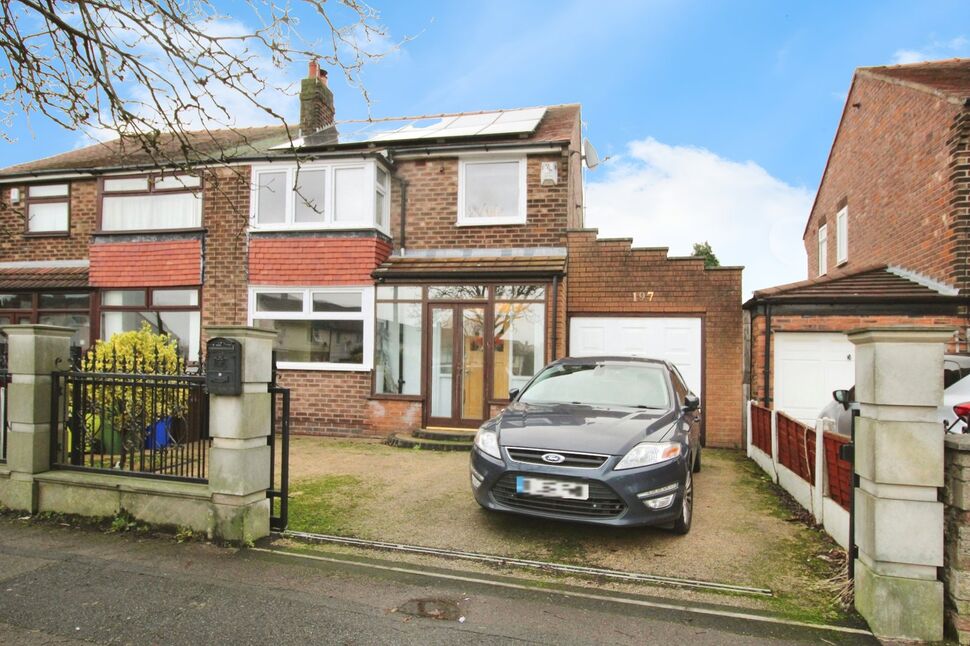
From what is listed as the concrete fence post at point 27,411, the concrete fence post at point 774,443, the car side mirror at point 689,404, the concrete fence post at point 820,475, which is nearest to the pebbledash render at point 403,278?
the concrete fence post at point 774,443

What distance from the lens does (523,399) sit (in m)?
5.99

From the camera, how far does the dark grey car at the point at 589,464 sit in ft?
14.5

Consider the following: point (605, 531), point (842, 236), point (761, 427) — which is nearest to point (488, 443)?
point (605, 531)

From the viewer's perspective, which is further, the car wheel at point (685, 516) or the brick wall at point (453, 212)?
the brick wall at point (453, 212)

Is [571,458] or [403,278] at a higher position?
[403,278]

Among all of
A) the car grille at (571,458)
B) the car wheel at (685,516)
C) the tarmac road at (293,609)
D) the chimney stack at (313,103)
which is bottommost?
the tarmac road at (293,609)

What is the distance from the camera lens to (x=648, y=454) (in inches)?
179

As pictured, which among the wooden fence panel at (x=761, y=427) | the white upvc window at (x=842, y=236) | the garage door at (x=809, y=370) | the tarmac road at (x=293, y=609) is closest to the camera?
the tarmac road at (x=293, y=609)

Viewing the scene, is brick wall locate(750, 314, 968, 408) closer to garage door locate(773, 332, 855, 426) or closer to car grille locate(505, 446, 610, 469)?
garage door locate(773, 332, 855, 426)

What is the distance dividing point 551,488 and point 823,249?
15105 mm

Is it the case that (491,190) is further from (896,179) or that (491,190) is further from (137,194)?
(896,179)

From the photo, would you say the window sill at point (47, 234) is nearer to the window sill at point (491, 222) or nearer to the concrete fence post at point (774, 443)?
the window sill at point (491, 222)

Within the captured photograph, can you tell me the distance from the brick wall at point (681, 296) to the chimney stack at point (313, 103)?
267 inches

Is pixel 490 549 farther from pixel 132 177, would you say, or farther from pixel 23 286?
pixel 23 286
